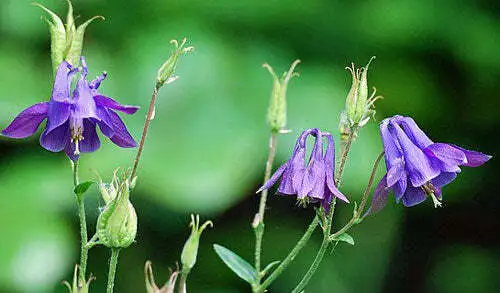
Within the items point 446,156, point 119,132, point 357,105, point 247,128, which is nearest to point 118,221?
point 119,132

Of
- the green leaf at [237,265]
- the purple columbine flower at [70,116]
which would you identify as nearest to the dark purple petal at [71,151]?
the purple columbine flower at [70,116]

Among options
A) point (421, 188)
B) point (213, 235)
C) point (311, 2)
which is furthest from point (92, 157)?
point (421, 188)

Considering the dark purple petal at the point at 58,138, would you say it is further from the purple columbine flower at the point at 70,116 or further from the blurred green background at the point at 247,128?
the blurred green background at the point at 247,128

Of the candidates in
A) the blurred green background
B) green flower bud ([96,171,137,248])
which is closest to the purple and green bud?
green flower bud ([96,171,137,248])

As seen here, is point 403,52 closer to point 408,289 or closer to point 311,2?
point 311,2

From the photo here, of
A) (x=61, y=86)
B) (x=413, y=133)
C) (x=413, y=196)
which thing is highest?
(x=61, y=86)

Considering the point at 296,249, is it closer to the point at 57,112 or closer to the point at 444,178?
the point at 444,178
